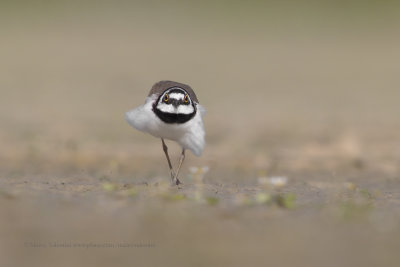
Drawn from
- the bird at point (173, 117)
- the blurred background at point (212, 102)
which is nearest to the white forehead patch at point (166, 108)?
the bird at point (173, 117)

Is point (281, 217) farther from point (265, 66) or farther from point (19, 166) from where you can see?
point (265, 66)

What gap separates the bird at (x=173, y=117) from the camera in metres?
6.39

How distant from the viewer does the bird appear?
21.0ft

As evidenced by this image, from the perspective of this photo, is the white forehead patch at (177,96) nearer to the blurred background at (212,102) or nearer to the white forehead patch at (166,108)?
the white forehead patch at (166,108)

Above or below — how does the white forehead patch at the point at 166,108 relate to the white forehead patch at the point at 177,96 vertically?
below

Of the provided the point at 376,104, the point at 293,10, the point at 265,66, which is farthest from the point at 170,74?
the point at 293,10

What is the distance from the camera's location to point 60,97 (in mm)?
14016

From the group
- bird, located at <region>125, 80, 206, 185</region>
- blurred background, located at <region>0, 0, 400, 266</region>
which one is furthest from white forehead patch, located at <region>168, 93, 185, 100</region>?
blurred background, located at <region>0, 0, 400, 266</region>

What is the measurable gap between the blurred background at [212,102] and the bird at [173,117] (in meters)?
0.81

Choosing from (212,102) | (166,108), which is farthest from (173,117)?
(212,102)

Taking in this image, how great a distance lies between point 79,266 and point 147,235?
0.73m

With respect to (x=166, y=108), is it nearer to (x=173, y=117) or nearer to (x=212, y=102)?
(x=173, y=117)

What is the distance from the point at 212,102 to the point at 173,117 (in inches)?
307

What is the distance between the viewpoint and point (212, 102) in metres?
14.2
